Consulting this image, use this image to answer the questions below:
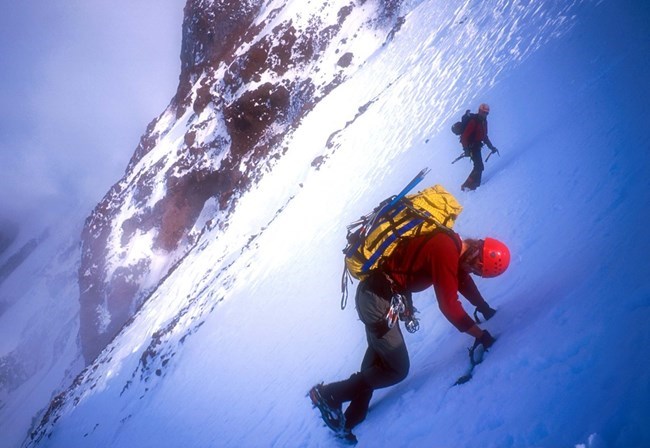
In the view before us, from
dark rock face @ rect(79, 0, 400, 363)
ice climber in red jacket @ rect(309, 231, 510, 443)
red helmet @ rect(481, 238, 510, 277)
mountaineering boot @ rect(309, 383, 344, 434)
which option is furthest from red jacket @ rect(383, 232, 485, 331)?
dark rock face @ rect(79, 0, 400, 363)

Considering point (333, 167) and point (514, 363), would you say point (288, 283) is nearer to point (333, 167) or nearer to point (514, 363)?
point (333, 167)

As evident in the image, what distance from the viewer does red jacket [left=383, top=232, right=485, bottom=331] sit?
2.81 m

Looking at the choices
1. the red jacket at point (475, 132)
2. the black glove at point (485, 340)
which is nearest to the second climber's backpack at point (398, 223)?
the black glove at point (485, 340)

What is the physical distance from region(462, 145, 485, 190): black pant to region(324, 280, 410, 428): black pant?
4.69 metres

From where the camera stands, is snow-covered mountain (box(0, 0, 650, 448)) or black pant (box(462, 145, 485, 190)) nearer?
snow-covered mountain (box(0, 0, 650, 448))

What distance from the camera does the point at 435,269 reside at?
2.84 meters

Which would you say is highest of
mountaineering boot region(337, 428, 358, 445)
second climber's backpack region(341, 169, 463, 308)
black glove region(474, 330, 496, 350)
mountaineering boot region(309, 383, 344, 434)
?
second climber's backpack region(341, 169, 463, 308)

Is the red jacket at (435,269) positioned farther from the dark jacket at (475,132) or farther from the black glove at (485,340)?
the dark jacket at (475,132)

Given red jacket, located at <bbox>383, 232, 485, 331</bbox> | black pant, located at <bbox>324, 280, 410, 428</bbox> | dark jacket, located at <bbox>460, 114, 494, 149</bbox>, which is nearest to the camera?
red jacket, located at <bbox>383, 232, 485, 331</bbox>

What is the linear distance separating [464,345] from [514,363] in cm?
94

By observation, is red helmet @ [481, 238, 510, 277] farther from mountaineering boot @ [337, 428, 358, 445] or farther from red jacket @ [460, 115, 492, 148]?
red jacket @ [460, 115, 492, 148]

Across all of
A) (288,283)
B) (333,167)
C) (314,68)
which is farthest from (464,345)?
(314,68)

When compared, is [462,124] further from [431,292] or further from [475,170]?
[431,292]

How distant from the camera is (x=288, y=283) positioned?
10.9 metres
